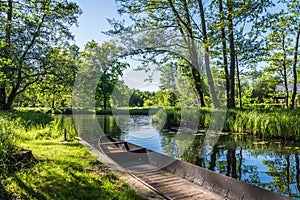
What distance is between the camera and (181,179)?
4223 mm

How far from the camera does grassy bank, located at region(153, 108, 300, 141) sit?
27.2 feet

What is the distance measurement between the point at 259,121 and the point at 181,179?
21.4ft

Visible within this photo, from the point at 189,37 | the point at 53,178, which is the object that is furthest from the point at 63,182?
the point at 189,37

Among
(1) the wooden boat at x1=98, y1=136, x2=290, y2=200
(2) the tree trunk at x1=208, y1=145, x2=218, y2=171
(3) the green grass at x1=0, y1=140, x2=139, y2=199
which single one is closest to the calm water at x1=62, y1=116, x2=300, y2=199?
(2) the tree trunk at x1=208, y1=145, x2=218, y2=171

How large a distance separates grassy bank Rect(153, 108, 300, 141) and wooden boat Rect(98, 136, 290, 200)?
5.52 metres

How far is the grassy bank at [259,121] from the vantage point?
829 centimetres

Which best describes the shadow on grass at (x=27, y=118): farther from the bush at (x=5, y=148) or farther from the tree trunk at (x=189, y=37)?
the tree trunk at (x=189, y=37)

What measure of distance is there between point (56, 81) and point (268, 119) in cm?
1121

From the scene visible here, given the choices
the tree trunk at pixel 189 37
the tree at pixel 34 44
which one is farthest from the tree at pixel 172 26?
the tree at pixel 34 44

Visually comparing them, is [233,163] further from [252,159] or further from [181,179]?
[181,179]

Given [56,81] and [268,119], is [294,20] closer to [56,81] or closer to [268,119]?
[268,119]

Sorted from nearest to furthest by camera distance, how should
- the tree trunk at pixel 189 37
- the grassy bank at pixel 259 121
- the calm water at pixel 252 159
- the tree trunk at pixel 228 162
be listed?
the calm water at pixel 252 159
the tree trunk at pixel 228 162
the grassy bank at pixel 259 121
the tree trunk at pixel 189 37

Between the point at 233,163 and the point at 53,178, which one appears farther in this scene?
the point at 233,163

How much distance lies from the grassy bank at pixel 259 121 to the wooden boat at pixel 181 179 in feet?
18.1
